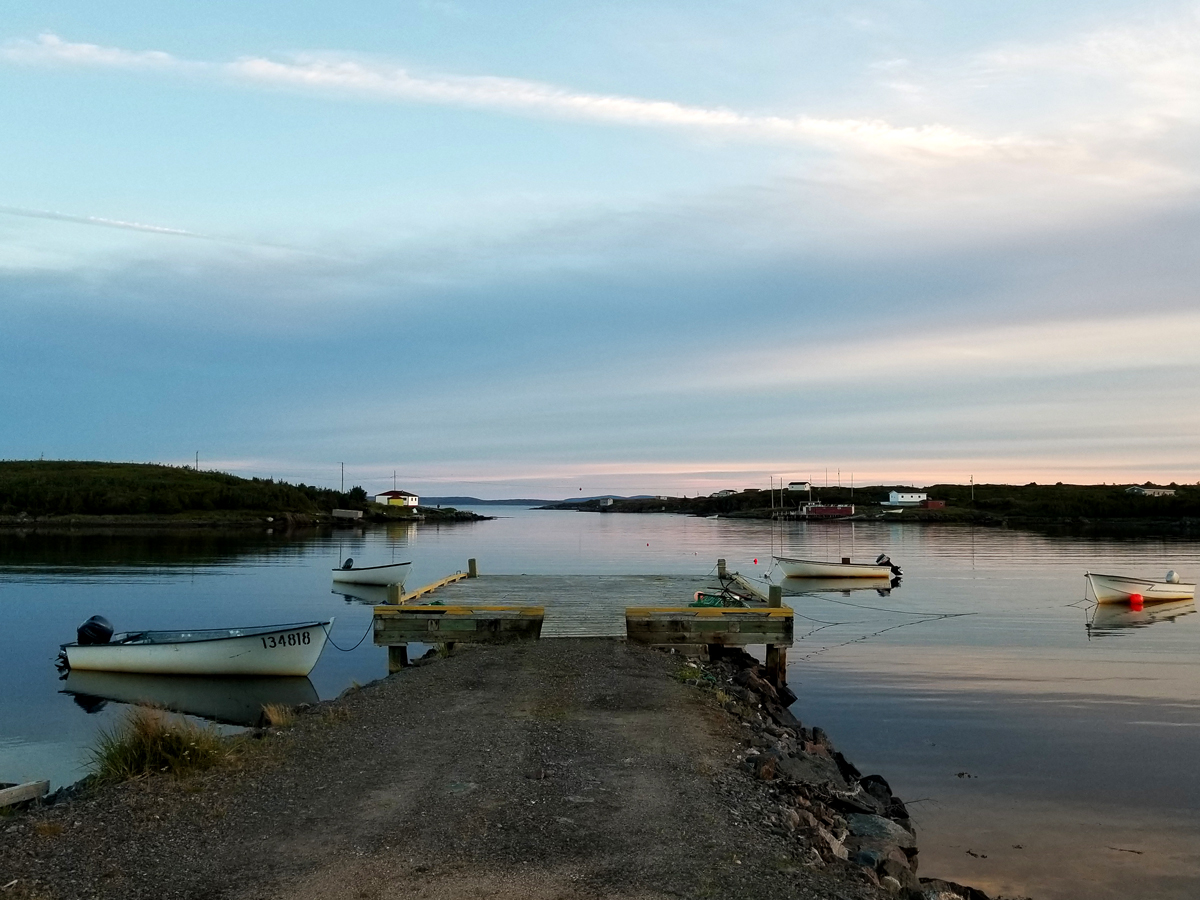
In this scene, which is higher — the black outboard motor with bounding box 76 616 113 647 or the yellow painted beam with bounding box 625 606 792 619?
the yellow painted beam with bounding box 625 606 792 619

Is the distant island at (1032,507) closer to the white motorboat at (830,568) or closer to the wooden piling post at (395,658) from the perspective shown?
the white motorboat at (830,568)

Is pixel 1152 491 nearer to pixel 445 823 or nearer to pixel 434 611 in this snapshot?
pixel 434 611

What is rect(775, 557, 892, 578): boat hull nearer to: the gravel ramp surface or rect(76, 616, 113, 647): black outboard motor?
rect(76, 616, 113, 647): black outboard motor

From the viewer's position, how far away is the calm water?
11.8 meters

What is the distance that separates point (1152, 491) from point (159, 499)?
480ft

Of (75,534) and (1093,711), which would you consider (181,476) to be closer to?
(75,534)

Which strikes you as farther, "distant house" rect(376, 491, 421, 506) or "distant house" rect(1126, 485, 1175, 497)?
"distant house" rect(376, 491, 421, 506)

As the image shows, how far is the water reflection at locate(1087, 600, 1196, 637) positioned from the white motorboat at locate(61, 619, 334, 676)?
24.6 metres

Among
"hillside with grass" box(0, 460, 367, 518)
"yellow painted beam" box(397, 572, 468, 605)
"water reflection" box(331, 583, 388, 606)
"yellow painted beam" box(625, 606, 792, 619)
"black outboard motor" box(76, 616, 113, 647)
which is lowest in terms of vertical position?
"water reflection" box(331, 583, 388, 606)

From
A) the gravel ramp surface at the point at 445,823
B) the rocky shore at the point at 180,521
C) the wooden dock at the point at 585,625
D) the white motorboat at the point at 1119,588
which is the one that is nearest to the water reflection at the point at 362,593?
the wooden dock at the point at 585,625

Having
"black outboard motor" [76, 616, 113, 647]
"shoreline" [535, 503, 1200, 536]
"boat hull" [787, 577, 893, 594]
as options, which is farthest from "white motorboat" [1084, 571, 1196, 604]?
"shoreline" [535, 503, 1200, 536]

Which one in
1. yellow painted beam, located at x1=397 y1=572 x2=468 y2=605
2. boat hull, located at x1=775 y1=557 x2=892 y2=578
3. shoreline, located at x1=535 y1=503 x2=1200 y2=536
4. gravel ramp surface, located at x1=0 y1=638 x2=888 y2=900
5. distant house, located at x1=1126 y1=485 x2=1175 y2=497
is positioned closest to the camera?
gravel ramp surface, located at x1=0 y1=638 x2=888 y2=900

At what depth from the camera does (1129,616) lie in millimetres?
36750

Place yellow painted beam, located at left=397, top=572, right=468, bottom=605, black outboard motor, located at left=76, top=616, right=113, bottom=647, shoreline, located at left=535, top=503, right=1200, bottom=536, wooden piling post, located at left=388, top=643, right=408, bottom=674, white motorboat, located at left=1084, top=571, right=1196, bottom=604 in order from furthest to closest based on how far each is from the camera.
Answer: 1. shoreline, located at left=535, top=503, right=1200, bottom=536
2. white motorboat, located at left=1084, top=571, right=1196, bottom=604
3. black outboard motor, located at left=76, top=616, right=113, bottom=647
4. yellow painted beam, located at left=397, top=572, right=468, bottom=605
5. wooden piling post, located at left=388, top=643, right=408, bottom=674
